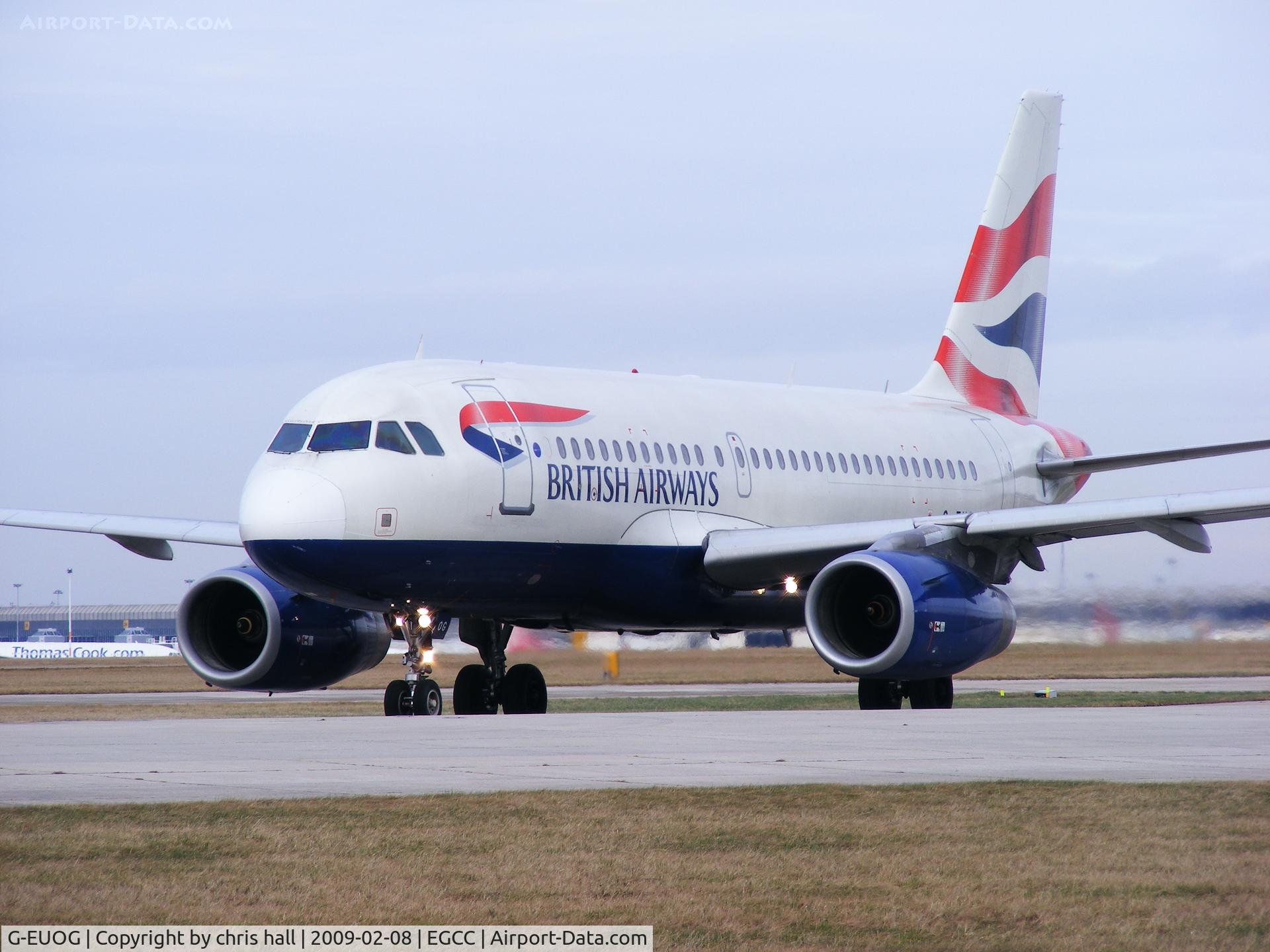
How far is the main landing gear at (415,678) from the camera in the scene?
1908 cm

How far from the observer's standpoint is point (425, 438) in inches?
744

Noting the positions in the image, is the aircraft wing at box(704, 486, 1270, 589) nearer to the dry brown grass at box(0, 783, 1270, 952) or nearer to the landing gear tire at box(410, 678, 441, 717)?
the landing gear tire at box(410, 678, 441, 717)

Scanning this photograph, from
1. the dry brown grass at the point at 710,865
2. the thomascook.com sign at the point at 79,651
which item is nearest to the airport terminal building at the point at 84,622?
the thomascook.com sign at the point at 79,651

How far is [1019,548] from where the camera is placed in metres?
21.3

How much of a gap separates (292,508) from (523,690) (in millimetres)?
4891

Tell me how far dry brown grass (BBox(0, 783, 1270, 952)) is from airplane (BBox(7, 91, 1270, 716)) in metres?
8.83

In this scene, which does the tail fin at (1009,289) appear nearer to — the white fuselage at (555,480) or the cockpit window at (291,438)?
the white fuselage at (555,480)

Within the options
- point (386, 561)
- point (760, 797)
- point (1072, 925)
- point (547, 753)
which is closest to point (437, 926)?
point (1072, 925)

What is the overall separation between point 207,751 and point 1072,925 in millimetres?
8413

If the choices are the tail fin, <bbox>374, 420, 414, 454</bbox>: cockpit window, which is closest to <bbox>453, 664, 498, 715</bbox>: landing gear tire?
<bbox>374, 420, 414, 454</bbox>: cockpit window

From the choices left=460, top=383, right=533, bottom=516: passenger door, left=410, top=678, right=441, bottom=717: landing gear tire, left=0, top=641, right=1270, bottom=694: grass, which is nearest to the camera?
left=410, top=678, right=441, bottom=717: landing gear tire

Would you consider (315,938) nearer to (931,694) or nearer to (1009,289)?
(931,694)

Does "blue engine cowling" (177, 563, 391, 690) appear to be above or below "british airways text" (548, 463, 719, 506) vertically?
below

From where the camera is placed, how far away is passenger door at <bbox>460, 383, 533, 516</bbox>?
19.3m
